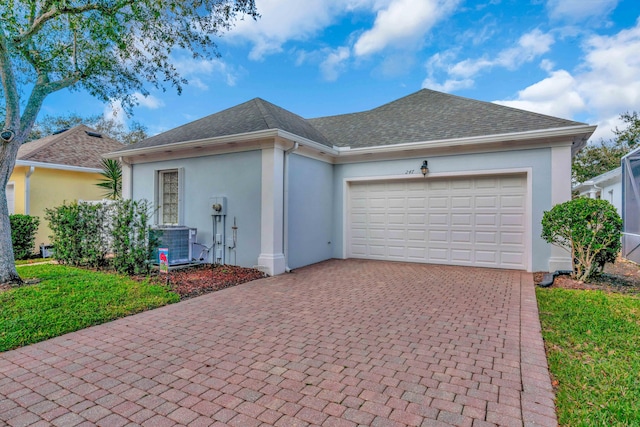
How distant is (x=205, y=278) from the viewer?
21.6 feet

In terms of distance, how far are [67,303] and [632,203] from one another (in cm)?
1233

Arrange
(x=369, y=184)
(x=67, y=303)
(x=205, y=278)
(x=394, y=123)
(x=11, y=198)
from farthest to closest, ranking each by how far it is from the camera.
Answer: (x=11, y=198), (x=394, y=123), (x=369, y=184), (x=205, y=278), (x=67, y=303)

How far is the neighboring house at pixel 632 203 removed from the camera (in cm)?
825

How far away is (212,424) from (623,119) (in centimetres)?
2590

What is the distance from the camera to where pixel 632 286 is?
19.9ft

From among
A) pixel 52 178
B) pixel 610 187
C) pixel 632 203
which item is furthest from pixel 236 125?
pixel 610 187

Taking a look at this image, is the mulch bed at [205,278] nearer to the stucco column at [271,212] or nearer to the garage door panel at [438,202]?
the stucco column at [271,212]

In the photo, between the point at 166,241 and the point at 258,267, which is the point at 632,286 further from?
the point at 166,241

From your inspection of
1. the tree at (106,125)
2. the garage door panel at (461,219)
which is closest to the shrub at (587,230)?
the garage door panel at (461,219)

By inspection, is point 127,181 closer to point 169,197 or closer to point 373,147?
point 169,197

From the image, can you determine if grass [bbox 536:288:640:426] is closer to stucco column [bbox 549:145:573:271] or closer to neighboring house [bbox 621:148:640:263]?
stucco column [bbox 549:145:573:271]

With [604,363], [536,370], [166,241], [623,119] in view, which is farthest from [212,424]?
[623,119]

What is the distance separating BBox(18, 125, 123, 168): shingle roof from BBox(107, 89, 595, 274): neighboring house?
413 cm

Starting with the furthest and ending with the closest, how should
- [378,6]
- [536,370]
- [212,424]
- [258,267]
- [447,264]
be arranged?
[378,6]
[447,264]
[258,267]
[536,370]
[212,424]
